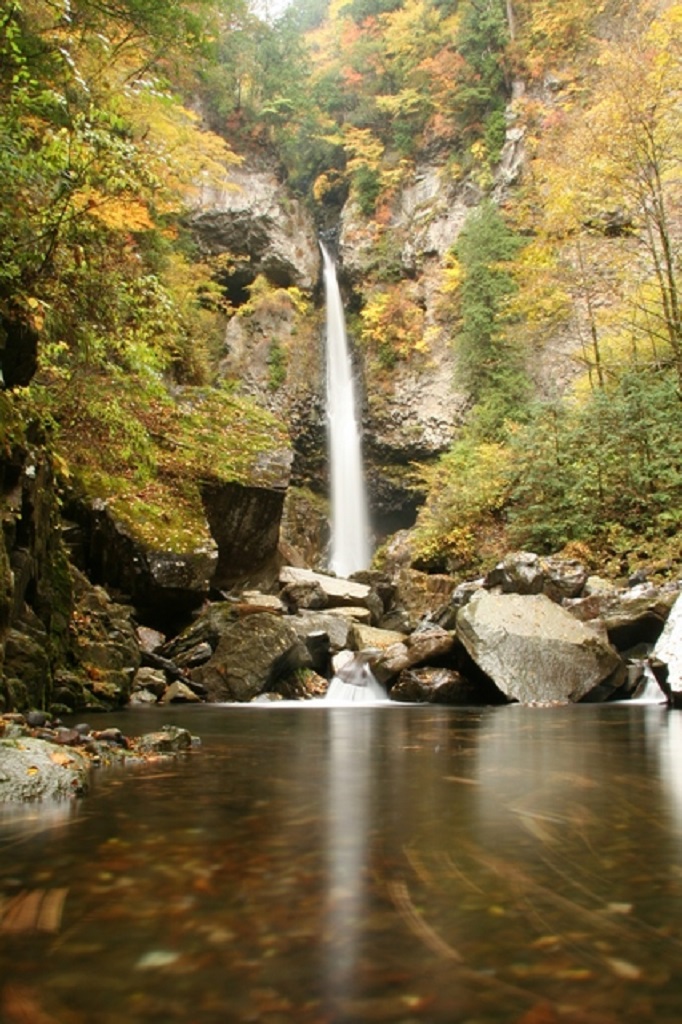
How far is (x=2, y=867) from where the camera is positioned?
2080mm

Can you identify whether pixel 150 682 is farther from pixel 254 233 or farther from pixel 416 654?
pixel 254 233

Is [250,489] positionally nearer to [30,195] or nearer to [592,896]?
[30,195]

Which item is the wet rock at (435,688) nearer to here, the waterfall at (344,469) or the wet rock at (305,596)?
the wet rock at (305,596)

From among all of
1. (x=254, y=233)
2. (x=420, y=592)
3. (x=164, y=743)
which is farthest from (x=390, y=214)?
(x=164, y=743)

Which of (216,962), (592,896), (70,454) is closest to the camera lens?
(216,962)

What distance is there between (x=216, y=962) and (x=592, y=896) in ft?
3.33

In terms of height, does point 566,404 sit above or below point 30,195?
above

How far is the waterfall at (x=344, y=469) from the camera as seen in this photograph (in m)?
22.3

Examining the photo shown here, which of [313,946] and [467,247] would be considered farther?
[467,247]

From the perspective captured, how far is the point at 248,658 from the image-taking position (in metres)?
8.91

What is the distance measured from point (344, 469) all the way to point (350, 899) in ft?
71.7

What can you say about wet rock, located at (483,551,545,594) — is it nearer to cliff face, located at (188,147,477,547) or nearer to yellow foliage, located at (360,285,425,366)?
cliff face, located at (188,147,477,547)

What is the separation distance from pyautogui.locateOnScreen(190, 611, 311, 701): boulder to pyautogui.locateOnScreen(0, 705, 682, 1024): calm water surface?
508 centimetres

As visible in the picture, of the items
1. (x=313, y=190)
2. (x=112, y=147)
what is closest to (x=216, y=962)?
(x=112, y=147)
